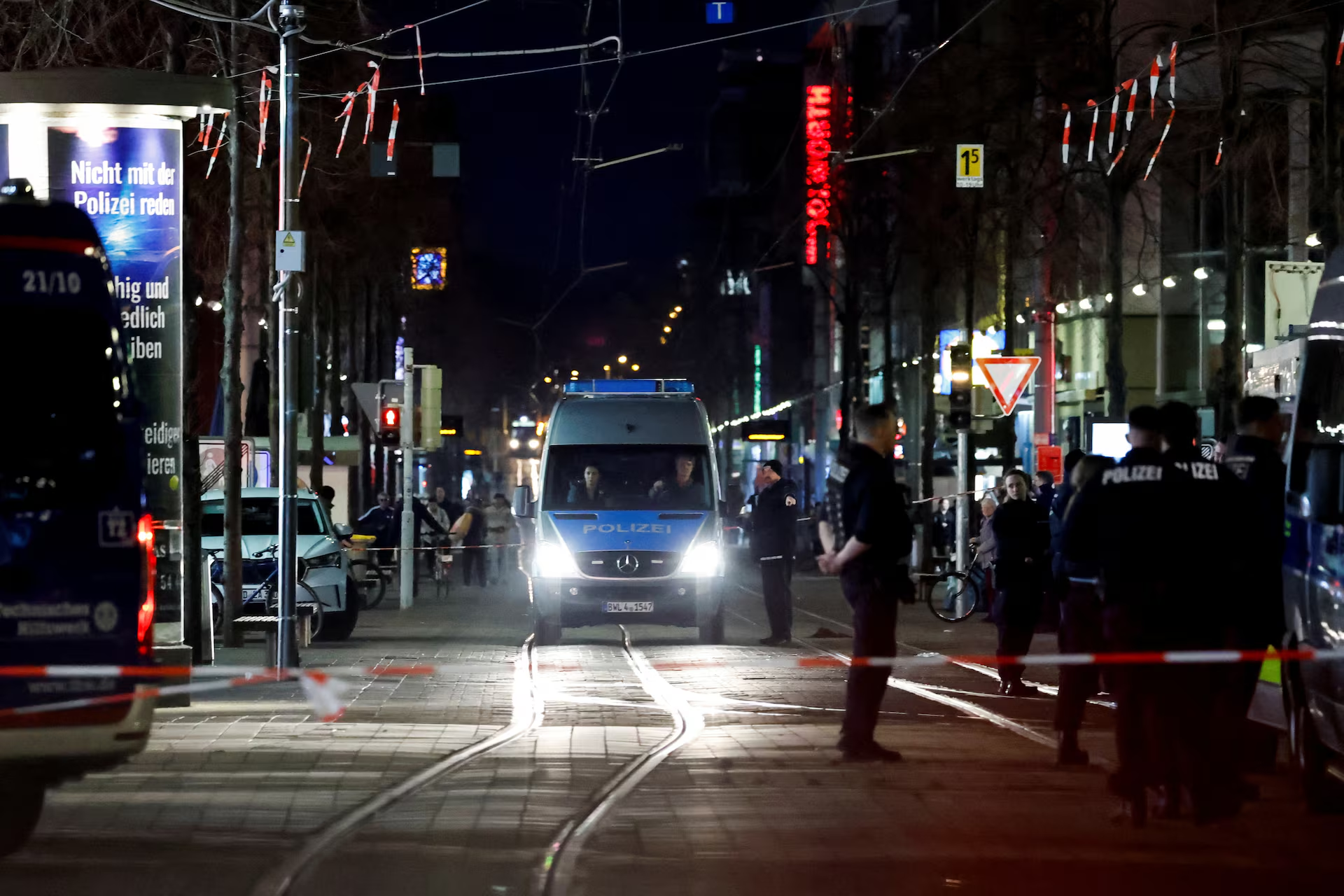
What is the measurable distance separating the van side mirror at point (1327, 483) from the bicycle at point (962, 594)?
66.4 ft

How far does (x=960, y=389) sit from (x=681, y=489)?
676 cm

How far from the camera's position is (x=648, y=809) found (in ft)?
34.3

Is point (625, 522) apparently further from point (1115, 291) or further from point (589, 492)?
point (1115, 291)

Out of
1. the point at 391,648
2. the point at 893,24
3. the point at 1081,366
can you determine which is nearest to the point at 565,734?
the point at 391,648

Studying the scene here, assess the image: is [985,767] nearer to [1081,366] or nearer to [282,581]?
A: [282,581]

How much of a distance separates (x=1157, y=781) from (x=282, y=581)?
11207mm

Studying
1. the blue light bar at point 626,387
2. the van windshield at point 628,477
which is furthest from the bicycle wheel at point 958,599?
the van windshield at point 628,477

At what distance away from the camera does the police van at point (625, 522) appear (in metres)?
24.1

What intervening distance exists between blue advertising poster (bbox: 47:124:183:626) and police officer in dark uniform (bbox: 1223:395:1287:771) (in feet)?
26.8

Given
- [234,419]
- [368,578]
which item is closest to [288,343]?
[234,419]

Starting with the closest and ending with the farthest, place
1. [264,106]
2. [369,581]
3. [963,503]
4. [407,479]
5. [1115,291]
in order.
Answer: [264,106] < [963,503] < [1115,291] < [407,479] < [369,581]

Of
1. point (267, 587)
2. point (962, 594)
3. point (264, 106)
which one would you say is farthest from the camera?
point (962, 594)

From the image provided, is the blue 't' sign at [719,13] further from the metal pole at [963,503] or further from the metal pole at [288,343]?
the metal pole at [288,343]

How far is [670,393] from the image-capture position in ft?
83.4
